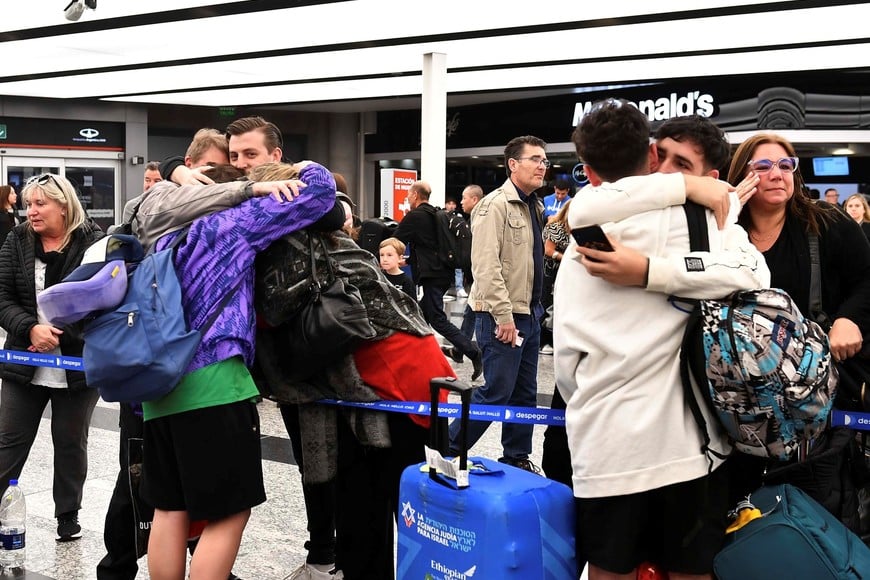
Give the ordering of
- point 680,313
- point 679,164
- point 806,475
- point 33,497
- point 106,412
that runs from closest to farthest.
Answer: point 680,313, point 679,164, point 806,475, point 33,497, point 106,412

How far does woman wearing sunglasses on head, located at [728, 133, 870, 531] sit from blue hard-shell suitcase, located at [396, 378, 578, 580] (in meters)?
0.69

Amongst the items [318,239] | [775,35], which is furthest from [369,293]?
[775,35]

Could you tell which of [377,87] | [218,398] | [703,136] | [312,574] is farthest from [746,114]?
[218,398]

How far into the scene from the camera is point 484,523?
2377 millimetres

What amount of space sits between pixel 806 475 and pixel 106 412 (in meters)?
5.77

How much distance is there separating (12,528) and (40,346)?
2.45 ft

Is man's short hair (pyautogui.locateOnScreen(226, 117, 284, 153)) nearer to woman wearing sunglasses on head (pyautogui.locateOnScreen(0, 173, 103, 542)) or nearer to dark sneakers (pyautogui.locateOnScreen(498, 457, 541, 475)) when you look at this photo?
woman wearing sunglasses on head (pyautogui.locateOnScreen(0, 173, 103, 542))

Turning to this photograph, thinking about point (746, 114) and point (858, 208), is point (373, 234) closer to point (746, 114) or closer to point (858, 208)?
point (858, 208)

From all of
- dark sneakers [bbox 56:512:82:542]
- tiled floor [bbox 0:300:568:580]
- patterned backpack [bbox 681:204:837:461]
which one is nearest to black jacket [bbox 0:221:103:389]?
dark sneakers [bbox 56:512:82:542]

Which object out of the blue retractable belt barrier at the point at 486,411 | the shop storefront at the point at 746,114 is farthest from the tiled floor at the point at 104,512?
the shop storefront at the point at 746,114

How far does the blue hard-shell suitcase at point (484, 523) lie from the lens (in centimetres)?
237

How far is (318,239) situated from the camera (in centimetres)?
300

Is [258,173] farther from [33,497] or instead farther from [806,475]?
[33,497]

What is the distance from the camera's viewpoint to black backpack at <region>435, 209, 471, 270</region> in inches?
364
